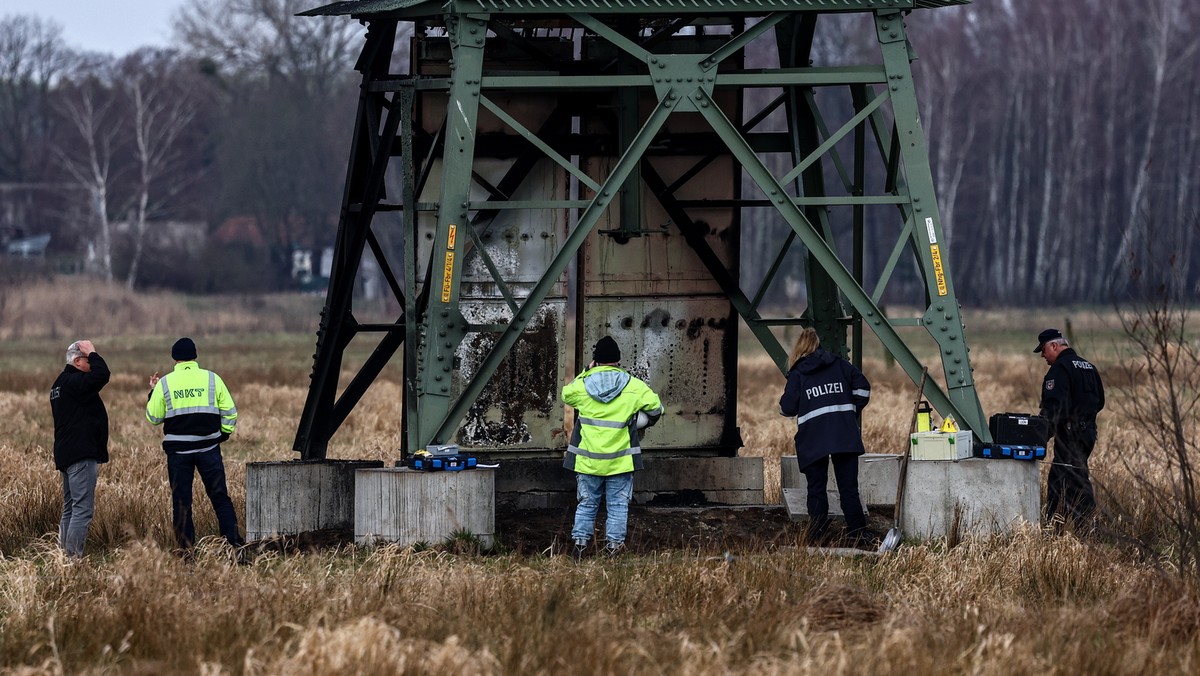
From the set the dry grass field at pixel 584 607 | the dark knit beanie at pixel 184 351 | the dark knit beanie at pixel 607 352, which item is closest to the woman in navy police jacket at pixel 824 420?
the dry grass field at pixel 584 607

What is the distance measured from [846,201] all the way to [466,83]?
120 inches

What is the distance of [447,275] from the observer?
13.1 meters

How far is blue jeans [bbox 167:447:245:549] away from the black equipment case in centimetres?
594

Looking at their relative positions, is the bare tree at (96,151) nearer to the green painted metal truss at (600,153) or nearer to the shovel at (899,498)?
the green painted metal truss at (600,153)

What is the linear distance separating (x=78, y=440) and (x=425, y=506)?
2.61 m

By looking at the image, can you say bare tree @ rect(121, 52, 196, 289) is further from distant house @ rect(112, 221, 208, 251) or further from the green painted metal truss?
the green painted metal truss

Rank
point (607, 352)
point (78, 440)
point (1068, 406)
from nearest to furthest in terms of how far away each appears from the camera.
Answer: point (78, 440), point (607, 352), point (1068, 406)

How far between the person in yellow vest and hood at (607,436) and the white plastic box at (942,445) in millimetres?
2039

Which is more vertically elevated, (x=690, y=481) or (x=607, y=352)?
(x=607, y=352)

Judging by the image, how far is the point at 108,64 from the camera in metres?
86.8

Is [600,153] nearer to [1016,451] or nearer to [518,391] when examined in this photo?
[518,391]

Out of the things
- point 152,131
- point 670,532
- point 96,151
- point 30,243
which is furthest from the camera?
point 30,243

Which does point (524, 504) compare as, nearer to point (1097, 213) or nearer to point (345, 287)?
point (345, 287)

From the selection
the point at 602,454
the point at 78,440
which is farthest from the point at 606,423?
the point at 78,440
